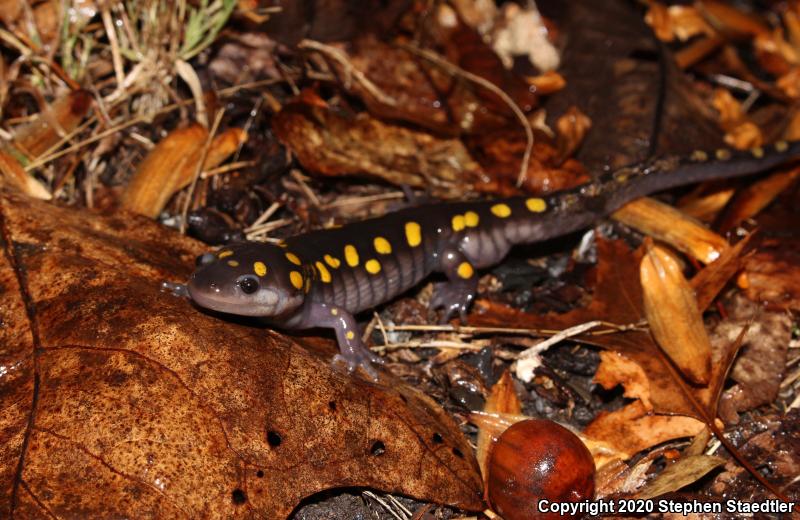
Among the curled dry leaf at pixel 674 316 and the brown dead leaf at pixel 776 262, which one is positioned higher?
the curled dry leaf at pixel 674 316

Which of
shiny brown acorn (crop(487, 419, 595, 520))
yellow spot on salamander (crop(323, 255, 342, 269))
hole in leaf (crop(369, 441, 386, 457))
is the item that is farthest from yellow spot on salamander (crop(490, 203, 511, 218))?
hole in leaf (crop(369, 441, 386, 457))

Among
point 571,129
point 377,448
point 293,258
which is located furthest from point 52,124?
point 571,129

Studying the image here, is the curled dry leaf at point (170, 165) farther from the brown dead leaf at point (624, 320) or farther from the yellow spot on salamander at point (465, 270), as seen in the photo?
the brown dead leaf at point (624, 320)

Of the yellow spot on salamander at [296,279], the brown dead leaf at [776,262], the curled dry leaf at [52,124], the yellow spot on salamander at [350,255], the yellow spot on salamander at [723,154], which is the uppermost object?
the curled dry leaf at [52,124]

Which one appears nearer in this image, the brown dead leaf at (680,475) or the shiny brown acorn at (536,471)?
the shiny brown acorn at (536,471)

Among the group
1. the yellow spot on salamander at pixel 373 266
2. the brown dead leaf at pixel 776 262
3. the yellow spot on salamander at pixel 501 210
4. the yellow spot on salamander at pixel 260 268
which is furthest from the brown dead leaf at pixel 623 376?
the yellow spot on salamander at pixel 260 268

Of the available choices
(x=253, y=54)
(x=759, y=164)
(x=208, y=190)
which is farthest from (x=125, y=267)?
(x=759, y=164)

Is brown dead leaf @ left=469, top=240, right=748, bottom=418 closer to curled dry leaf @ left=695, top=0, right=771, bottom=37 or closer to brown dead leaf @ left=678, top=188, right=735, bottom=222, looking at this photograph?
brown dead leaf @ left=678, top=188, right=735, bottom=222
